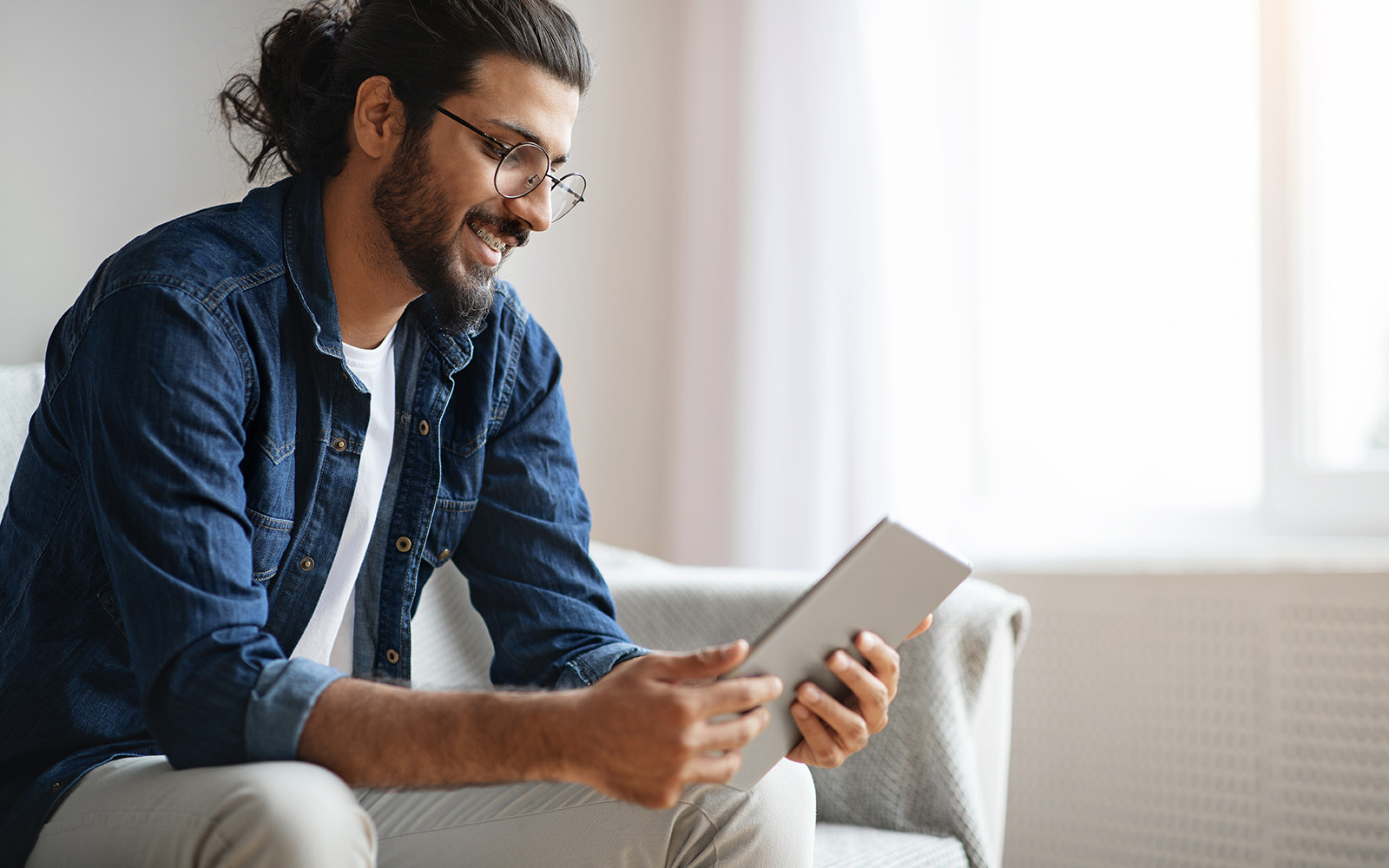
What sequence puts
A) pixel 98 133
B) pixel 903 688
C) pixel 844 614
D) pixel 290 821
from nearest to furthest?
pixel 290 821
pixel 844 614
pixel 903 688
pixel 98 133

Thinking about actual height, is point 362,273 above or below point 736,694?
above

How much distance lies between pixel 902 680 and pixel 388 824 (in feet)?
1.97

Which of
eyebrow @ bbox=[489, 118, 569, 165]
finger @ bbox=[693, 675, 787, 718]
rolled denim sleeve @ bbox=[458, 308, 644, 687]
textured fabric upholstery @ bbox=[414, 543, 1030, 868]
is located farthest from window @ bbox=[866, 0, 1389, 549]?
finger @ bbox=[693, 675, 787, 718]

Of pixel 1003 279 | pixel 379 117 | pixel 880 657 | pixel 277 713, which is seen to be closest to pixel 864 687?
pixel 880 657

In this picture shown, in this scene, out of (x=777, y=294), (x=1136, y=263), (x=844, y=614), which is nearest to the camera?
(x=844, y=614)

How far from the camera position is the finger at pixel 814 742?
0.82 meters

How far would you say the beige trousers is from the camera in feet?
2.17

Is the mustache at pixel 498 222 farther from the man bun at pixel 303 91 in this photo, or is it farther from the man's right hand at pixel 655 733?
the man's right hand at pixel 655 733

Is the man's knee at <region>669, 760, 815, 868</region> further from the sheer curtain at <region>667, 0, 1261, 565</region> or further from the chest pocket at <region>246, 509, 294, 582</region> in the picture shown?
the sheer curtain at <region>667, 0, 1261, 565</region>

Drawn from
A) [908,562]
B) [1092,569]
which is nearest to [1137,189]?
[1092,569]

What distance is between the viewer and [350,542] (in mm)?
1029

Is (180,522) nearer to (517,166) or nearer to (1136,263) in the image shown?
(517,166)

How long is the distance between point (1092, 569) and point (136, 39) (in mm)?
1557

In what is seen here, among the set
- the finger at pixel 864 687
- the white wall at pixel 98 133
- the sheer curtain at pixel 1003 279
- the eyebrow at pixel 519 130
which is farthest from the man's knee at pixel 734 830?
the sheer curtain at pixel 1003 279
